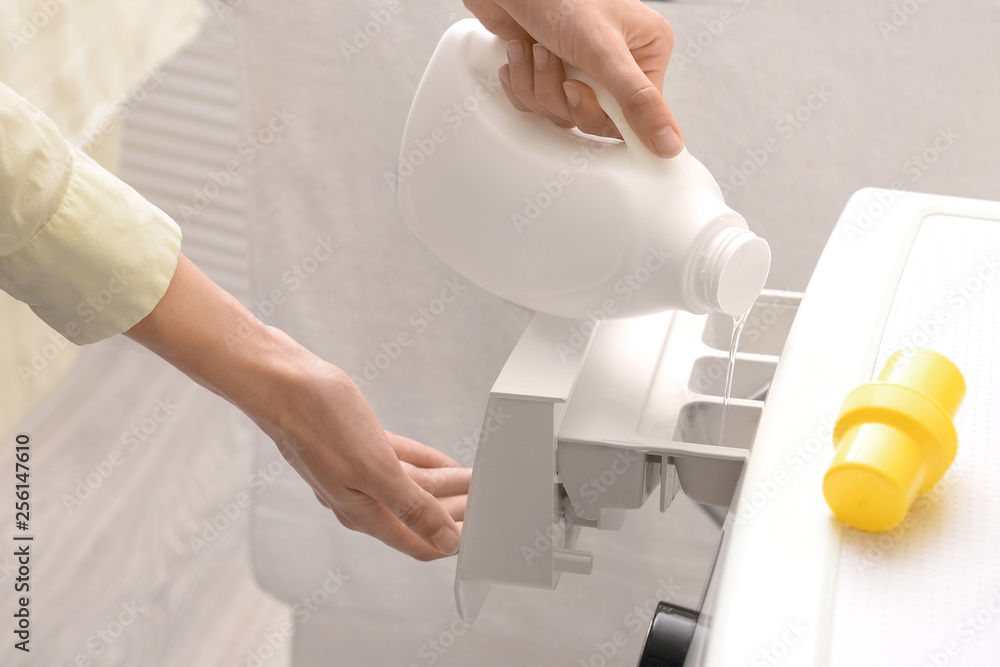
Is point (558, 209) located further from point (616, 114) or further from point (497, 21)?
point (497, 21)

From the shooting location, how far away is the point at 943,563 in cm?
49

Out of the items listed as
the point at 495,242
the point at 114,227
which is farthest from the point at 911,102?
the point at 114,227

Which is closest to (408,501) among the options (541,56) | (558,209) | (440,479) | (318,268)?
(440,479)

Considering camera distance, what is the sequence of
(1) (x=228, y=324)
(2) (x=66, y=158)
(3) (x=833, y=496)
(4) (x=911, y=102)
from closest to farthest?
1. (3) (x=833, y=496)
2. (2) (x=66, y=158)
3. (1) (x=228, y=324)
4. (4) (x=911, y=102)

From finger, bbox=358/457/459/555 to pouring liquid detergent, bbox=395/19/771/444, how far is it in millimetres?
182

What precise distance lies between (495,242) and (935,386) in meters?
0.34

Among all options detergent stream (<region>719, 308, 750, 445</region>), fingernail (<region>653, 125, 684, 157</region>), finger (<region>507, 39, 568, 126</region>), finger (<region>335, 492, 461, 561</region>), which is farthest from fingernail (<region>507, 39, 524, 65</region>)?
finger (<region>335, 492, 461, 561</region>)

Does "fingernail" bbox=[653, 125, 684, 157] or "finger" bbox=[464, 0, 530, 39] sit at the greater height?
"finger" bbox=[464, 0, 530, 39]

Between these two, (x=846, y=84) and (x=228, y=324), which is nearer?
(x=228, y=324)

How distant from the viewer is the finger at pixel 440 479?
94 centimetres

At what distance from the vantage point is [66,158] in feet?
2.00

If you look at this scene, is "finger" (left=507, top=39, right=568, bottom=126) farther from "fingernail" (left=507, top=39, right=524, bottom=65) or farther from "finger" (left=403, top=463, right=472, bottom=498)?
"finger" (left=403, top=463, right=472, bottom=498)

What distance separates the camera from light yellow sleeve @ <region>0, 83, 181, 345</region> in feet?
1.89

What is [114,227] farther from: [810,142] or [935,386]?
[810,142]
